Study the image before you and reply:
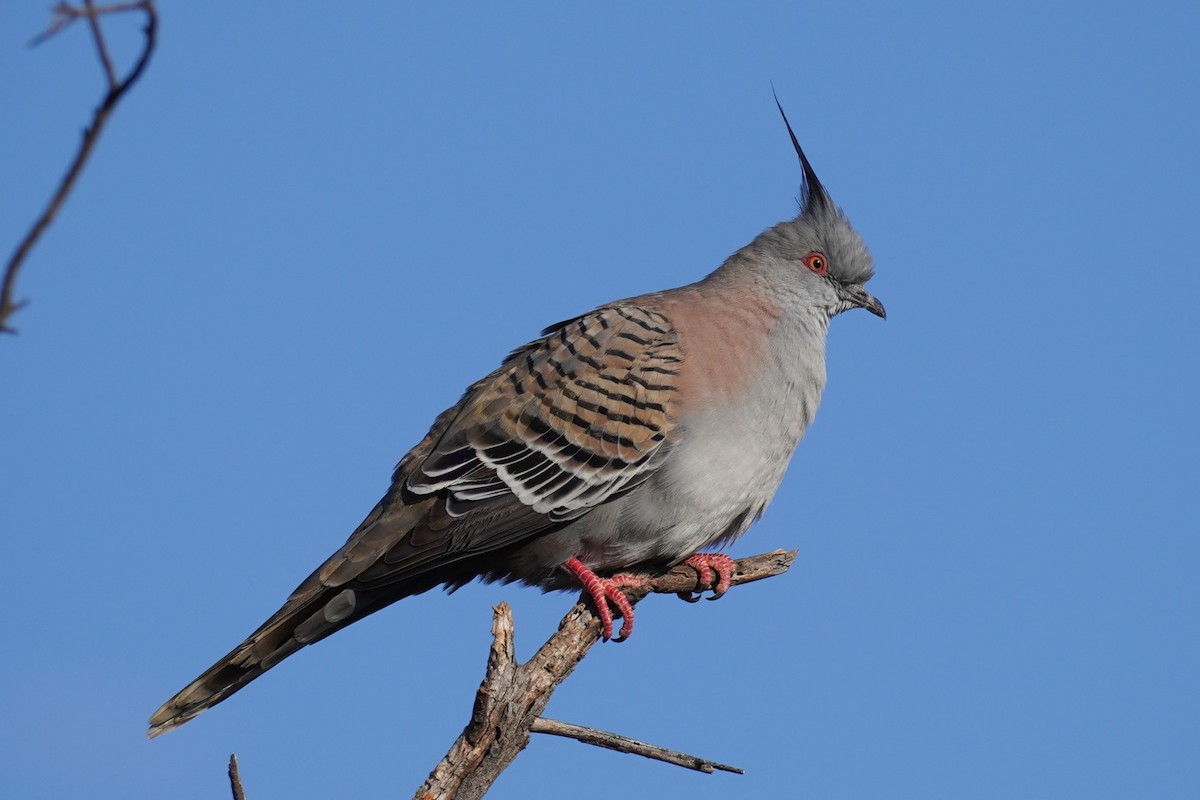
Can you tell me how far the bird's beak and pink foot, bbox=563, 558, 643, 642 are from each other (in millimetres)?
2442

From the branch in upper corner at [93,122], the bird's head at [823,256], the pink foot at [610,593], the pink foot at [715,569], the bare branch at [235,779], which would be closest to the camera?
the branch in upper corner at [93,122]

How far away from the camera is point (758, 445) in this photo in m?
6.54

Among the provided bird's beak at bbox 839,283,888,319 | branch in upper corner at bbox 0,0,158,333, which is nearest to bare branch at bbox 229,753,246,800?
branch in upper corner at bbox 0,0,158,333

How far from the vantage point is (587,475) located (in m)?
6.35

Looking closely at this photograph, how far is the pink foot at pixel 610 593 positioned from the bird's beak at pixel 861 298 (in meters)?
2.44

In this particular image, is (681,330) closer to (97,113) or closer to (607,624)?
(607,624)

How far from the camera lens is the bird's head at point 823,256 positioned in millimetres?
7484

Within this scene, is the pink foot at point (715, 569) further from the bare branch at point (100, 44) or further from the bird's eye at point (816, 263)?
the bare branch at point (100, 44)

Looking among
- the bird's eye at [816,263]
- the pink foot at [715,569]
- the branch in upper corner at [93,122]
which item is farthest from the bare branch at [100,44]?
the bird's eye at [816,263]

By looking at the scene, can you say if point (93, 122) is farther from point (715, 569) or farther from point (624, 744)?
point (715, 569)

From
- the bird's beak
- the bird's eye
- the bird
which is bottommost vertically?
the bird

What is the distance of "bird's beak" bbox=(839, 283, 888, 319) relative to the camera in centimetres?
764

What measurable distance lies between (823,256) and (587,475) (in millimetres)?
2272

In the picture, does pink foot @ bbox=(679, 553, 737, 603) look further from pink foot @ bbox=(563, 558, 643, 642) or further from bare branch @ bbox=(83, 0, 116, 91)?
bare branch @ bbox=(83, 0, 116, 91)
